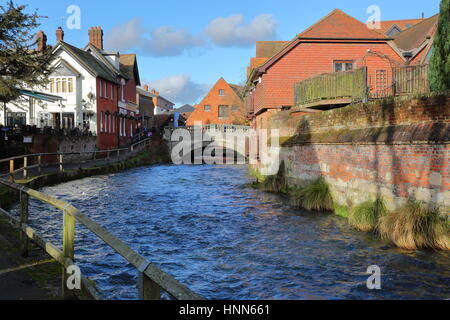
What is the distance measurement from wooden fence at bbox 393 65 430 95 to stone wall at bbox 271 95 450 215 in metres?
4.06

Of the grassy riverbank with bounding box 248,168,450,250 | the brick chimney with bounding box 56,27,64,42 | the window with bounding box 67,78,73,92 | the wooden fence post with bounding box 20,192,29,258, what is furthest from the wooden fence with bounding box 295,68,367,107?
the brick chimney with bounding box 56,27,64,42

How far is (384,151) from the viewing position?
10.7 m

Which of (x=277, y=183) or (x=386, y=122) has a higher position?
(x=386, y=122)

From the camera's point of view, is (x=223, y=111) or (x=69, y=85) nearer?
(x=69, y=85)

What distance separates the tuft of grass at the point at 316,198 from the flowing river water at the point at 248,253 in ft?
1.85

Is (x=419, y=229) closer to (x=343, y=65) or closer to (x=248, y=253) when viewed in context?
(x=248, y=253)

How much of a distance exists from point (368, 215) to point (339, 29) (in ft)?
63.2

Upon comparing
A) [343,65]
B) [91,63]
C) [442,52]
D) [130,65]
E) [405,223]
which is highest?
[130,65]

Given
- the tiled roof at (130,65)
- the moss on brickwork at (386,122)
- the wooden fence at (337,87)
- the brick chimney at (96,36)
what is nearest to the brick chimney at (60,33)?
the brick chimney at (96,36)

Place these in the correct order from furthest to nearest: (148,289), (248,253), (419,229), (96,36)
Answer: (96,36) → (248,253) → (419,229) → (148,289)

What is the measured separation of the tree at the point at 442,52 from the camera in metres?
13.0

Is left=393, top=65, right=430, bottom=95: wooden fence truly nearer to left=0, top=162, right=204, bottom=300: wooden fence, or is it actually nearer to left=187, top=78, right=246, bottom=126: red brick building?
left=0, top=162, right=204, bottom=300: wooden fence

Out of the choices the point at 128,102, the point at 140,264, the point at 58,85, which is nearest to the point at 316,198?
the point at 140,264
